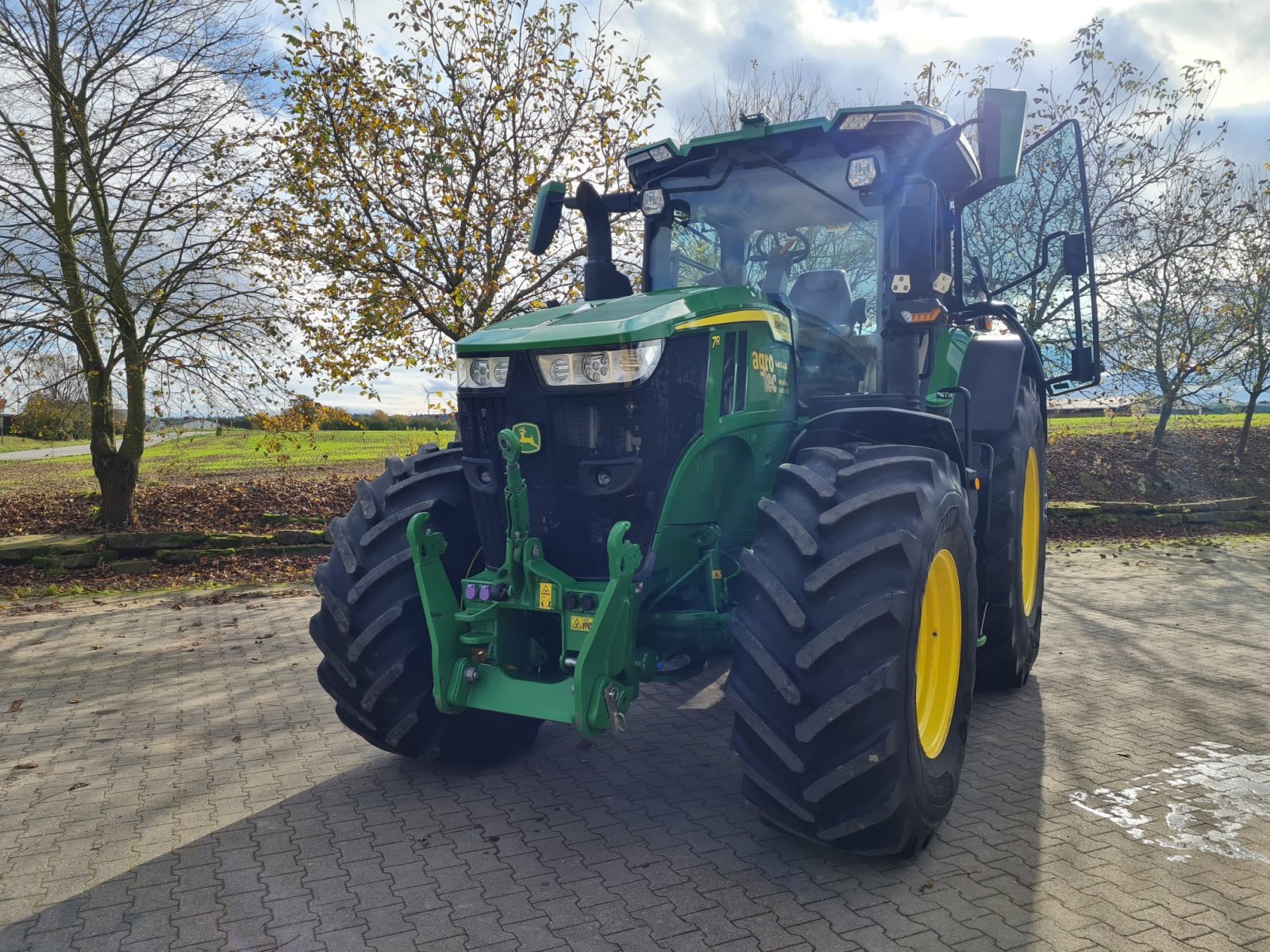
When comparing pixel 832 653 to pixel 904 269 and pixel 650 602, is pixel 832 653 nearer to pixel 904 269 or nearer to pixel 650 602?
pixel 650 602

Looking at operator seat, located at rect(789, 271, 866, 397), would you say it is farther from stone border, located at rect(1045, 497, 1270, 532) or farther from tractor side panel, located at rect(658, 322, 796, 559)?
stone border, located at rect(1045, 497, 1270, 532)

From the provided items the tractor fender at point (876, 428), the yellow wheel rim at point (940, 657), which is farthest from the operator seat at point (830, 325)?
the yellow wheel rim at point (940, 657)

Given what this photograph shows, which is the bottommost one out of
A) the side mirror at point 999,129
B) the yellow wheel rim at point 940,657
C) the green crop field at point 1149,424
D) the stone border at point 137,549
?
the stone border at point 137,549

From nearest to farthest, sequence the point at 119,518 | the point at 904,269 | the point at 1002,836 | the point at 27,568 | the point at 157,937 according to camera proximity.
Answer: the point at 157,937
the point at 1002,836
the point at 904,269
the point at 27,568
the point at 119,518

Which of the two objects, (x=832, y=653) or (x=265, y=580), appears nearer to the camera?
(x=832, y=653)

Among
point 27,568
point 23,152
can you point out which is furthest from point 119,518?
point 23,152

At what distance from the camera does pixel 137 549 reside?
1132 centimetres

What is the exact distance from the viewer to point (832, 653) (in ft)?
11.0

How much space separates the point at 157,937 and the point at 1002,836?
3079 mm

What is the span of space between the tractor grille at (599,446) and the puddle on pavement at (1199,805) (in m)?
2.31

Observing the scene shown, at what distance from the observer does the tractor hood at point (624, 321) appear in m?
3.82

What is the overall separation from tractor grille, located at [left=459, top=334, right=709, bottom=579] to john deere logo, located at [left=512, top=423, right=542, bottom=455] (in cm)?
2

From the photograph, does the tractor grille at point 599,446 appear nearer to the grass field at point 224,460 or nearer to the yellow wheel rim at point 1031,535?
the yellow wheel rim at point 1031,535

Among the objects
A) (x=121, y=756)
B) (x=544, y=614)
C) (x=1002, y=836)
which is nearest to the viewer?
(x=1002, y=836)
